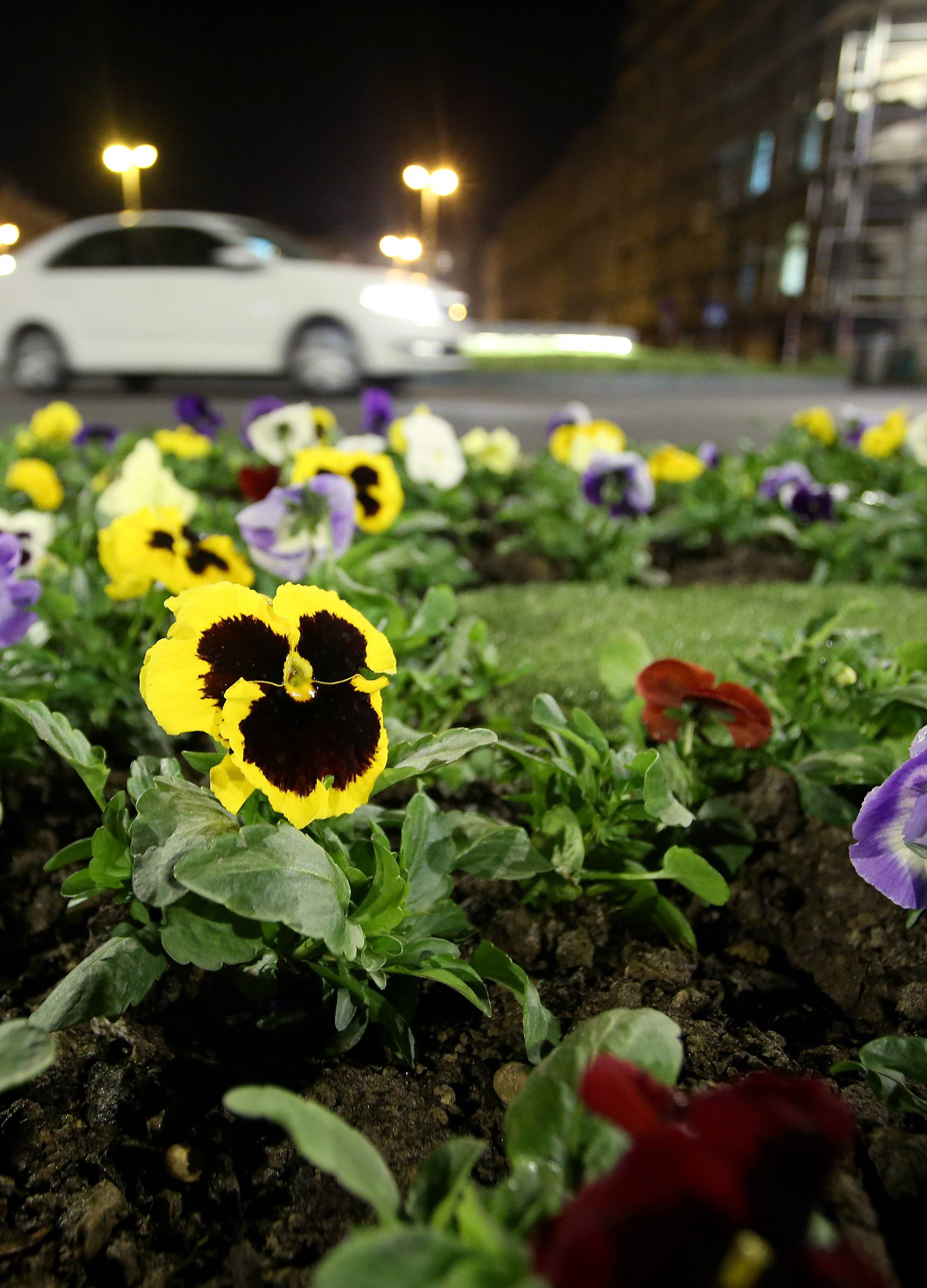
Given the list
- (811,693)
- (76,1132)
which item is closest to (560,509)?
(811,693)

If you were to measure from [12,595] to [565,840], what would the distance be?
2.67 feet

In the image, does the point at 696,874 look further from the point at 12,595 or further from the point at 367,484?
the point at 367,484

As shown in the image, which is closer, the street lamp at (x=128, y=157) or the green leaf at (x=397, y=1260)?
the green leaf at (x=397, y=1260)

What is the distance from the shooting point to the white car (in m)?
10.5

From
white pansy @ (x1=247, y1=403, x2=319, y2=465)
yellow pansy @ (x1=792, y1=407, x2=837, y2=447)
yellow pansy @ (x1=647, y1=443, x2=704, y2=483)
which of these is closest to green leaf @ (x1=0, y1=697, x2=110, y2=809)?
white pansy @ (x1=247, y1=403, x2=319, y2=465)

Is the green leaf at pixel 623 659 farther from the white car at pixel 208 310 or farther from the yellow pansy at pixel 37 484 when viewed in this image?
the white car at pixel 208 310

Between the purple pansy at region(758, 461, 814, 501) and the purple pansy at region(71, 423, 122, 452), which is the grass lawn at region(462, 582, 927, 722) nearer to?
the purple pansy at region(758, 461, 814, 501)

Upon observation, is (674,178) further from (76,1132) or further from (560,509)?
(76,1132)

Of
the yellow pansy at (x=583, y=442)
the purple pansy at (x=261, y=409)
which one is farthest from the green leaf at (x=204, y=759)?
the yellow pansy at (x=583, y=442)

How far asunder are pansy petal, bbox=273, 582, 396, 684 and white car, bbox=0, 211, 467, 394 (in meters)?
9.85

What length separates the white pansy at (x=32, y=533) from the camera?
83.4 inches

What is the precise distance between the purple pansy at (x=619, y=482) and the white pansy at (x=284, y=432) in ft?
3.08

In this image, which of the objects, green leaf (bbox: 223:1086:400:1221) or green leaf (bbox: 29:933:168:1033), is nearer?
green leaf (bbox: 223:1086:400:1221)

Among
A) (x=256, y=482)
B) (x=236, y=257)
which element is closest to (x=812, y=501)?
(x=256, y=482)
